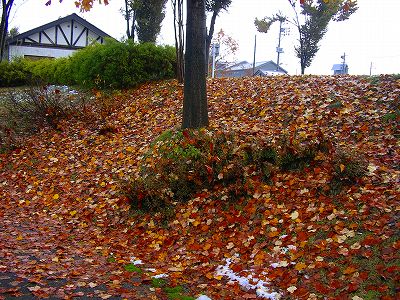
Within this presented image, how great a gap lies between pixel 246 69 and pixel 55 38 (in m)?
24.9

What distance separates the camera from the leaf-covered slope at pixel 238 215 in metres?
4.32

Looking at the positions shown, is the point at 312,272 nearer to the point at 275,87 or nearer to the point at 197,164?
the point at 197,164

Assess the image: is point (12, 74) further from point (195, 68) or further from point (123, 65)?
point (195, 68)

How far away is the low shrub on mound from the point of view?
20.9 feet

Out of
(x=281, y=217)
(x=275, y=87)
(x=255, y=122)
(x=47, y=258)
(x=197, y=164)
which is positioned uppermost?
(x=275, y=87)

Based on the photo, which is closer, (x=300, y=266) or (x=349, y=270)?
(x=349, y=270)

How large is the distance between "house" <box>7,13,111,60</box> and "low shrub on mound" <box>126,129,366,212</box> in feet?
74.1

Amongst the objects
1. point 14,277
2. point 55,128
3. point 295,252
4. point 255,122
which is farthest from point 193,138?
point 55,128

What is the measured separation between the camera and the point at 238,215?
5945 millimetres

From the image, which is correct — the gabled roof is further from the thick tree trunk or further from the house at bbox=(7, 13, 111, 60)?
the thick tree trunk

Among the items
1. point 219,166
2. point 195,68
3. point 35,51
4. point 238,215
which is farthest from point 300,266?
point 35,51

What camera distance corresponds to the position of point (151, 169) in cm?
766

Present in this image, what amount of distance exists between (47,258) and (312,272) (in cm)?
328

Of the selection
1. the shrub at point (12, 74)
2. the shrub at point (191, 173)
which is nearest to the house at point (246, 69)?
the shrub at point (12, 74)
